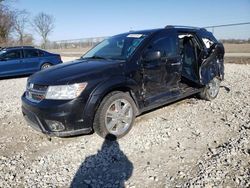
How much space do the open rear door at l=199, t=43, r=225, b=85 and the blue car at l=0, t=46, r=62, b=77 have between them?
30.7ft

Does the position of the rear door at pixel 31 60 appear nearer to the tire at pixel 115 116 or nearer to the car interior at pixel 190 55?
the car interior at pixel 190 55

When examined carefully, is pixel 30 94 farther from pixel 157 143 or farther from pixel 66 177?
pixel 157 143

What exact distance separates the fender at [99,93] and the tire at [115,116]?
0.09 metres

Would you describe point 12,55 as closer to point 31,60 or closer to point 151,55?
point 31,60

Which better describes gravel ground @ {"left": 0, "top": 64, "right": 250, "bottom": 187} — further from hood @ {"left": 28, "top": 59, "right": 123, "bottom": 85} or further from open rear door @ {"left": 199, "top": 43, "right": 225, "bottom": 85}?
hood @ {"left": 28, "top": 59, "right": 123, "bottom": 85}

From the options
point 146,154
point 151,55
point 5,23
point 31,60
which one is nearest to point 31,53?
point 31,60

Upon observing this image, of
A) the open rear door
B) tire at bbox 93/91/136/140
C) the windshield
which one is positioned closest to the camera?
tire at bbox 93/91/136/140

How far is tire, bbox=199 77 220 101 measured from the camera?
674cm

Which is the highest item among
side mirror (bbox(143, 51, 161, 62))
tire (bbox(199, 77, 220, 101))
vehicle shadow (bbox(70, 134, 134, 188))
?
side mirror (bbox(143, 51, 161, 62))

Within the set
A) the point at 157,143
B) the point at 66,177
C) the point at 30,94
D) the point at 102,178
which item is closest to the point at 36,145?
the point at 30,94

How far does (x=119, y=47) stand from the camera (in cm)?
551

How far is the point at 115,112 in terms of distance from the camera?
470cm

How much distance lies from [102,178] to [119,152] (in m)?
0.75

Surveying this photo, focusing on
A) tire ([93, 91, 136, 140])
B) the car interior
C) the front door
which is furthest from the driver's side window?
tire ([93, 91, 136, 140])
